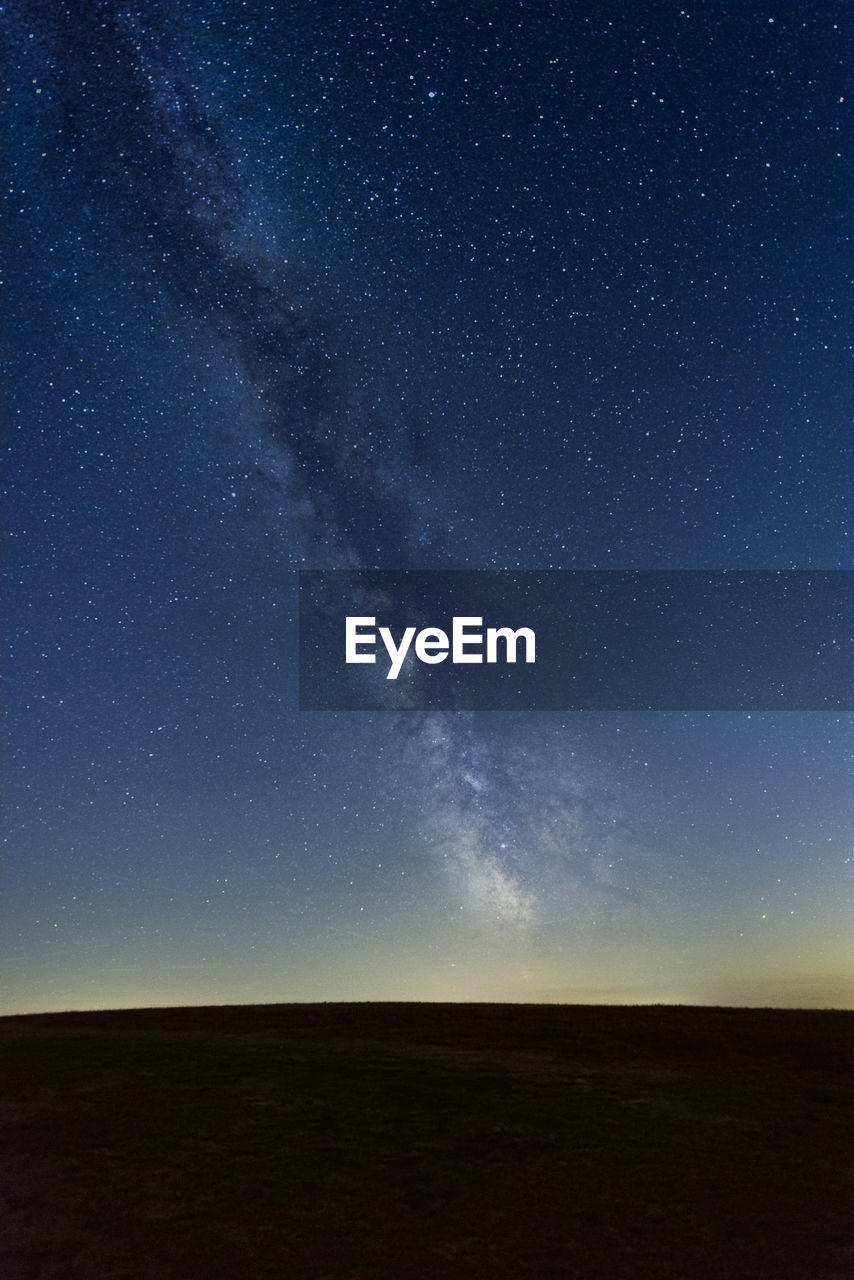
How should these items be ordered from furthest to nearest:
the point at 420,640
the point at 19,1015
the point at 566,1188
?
1. the point at 19,1015
2. the point at 420,640
3. the point at 566,1188

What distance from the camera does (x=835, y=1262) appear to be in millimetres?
9539

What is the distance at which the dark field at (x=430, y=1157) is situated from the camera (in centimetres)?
982

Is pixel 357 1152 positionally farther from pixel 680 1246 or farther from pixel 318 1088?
pixel 680 1246

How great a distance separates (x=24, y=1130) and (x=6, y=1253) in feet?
14.4

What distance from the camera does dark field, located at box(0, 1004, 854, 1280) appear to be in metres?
9.82

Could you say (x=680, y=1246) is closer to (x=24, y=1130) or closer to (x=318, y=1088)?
(x=318, y=1088)

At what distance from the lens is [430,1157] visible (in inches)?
488

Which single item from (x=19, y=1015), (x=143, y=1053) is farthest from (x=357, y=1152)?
(x=19, y=1015)

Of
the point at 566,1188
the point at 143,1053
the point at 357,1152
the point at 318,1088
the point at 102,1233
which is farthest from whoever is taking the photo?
the point at 143,1053

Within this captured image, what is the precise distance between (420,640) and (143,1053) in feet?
32.8

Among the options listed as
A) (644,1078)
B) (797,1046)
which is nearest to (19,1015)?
(644,1078)

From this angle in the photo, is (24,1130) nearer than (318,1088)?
Yes

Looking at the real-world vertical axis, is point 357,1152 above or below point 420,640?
below

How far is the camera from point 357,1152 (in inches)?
498
